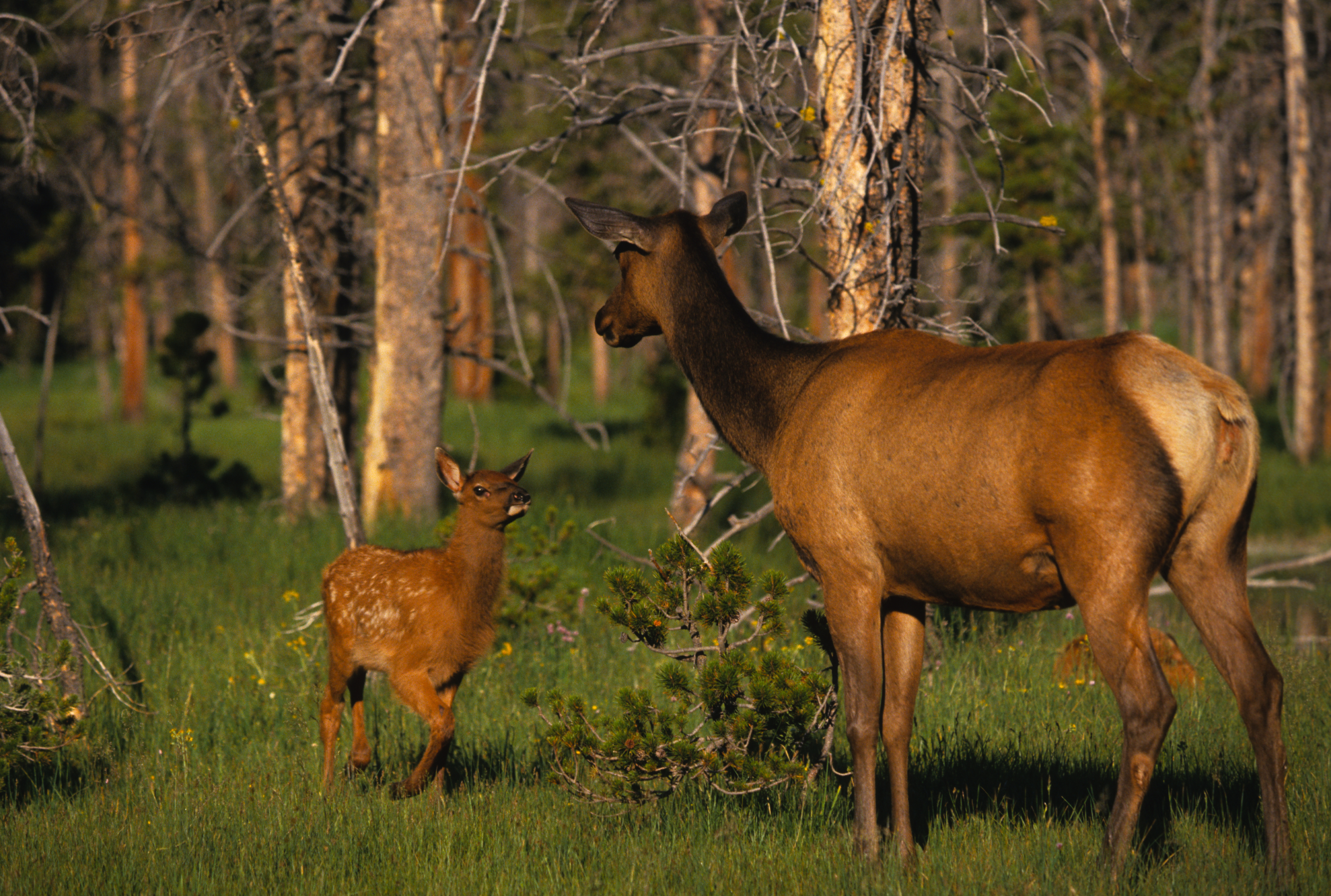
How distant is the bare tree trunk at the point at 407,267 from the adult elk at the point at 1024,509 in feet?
19.5

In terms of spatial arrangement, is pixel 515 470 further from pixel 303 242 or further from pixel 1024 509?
pixel 303 242

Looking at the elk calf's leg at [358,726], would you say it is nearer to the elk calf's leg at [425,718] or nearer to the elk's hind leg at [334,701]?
the elk's hind leg at [334,701]

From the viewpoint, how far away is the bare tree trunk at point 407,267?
10.5 metres

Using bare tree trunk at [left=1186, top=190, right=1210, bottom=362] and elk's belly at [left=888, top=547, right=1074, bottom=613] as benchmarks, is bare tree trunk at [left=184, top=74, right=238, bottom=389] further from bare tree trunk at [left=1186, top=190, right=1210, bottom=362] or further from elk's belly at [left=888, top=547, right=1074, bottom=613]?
elk's belly at [left=888, top=547, right=1074, bottom=613]

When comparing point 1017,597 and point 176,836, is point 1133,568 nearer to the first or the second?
point 1017,597

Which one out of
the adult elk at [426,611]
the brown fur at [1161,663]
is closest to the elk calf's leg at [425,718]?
the adult elk at [426,611]

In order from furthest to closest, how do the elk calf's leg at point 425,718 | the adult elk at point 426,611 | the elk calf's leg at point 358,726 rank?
the elk calf's leg at point 358,726 → the adult elk at point 426,611 → the elk calf's leg at point 425,718

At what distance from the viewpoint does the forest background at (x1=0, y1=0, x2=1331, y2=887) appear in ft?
22.6

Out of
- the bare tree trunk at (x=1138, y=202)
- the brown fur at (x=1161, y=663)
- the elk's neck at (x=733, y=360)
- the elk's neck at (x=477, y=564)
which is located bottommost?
the brown fur at (x=1161, y=663)

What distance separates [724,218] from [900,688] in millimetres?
2301

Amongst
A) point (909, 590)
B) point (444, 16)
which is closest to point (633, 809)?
point (909, 590)

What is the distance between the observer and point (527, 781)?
587 cm

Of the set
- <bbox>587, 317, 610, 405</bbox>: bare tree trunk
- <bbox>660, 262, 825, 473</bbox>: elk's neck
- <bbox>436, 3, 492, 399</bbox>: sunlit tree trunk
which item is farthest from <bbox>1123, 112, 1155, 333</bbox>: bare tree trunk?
<bbox>660, 262, 825, 473</bbox>: elk's neck

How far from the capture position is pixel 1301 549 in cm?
1472
